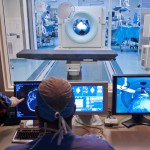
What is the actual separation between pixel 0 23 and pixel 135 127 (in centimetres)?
141

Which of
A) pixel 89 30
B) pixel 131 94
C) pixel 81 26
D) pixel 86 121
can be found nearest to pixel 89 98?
pixel 86 121

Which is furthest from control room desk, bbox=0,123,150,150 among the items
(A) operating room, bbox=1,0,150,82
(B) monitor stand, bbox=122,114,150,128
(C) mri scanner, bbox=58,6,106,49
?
(C) mri scanner, bbox=58,6,106,49

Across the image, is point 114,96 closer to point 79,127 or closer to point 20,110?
point 79,127

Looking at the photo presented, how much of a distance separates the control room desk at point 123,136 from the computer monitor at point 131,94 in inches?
3.5

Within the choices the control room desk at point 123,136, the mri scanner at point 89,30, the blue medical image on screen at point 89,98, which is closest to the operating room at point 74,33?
the mri scanner at point 89,30

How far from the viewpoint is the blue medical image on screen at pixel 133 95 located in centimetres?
153

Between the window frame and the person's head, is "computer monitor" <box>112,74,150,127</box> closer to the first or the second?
the person's head

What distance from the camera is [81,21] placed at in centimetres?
340

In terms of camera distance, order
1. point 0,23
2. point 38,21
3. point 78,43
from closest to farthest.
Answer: point 0,23
point 78,43
point 38,21

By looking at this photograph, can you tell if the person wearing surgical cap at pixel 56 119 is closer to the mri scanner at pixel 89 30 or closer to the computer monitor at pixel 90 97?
A: the computer monitor at pixel 90 97

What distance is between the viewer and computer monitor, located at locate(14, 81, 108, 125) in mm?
1528

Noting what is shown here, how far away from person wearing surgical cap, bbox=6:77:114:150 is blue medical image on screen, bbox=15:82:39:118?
0.68 m

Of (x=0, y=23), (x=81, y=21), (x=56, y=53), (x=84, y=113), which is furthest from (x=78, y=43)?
(x=84, y=113)

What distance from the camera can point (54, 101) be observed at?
0.82 m
